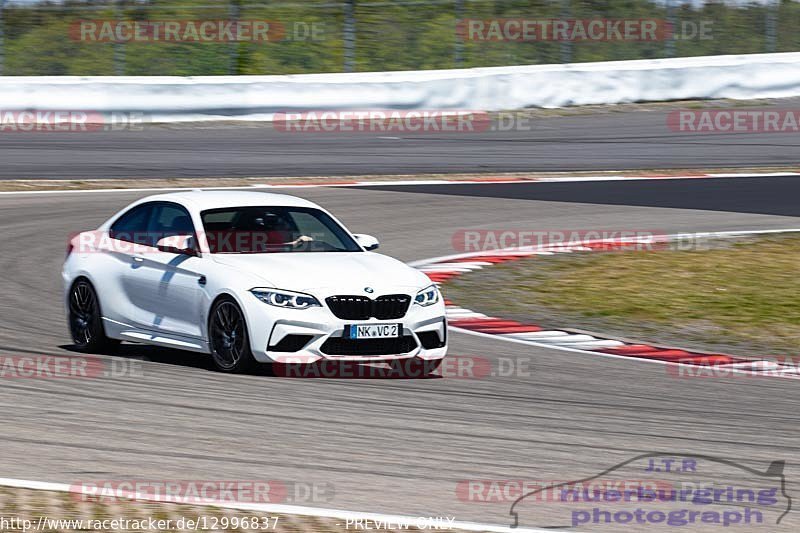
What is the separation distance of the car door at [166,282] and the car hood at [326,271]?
0.29 m

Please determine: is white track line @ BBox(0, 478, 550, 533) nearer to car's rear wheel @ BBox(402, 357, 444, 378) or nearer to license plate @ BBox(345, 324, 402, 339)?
license plate @ BBox(345, 324, 402, 339)

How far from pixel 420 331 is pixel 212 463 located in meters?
→ 3.00

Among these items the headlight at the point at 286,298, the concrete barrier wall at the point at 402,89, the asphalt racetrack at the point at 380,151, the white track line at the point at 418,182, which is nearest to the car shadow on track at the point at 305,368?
the headlight at the point at 286,298

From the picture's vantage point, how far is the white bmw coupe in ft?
32.0

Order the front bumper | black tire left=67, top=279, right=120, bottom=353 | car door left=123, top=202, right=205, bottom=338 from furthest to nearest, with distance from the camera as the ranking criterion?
black tire left=67, top=279, right=120, bottom=353
car door left=123, top=202, right=205, bottom=338
the front bumper

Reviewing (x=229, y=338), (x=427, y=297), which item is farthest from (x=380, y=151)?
(x=229, y=338)

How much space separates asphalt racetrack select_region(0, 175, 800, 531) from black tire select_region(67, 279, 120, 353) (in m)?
0.16

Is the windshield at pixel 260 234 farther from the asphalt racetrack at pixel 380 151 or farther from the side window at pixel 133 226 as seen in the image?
the asphalt racetrack at pixel 380 151

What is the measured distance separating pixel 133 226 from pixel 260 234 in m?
1.18

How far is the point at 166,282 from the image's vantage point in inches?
414

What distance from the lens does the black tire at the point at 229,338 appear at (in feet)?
32.1

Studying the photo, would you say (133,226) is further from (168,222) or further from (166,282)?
(166,282)

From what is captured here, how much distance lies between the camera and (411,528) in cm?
620

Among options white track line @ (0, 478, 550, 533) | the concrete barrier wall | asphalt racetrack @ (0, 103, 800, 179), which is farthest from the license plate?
the concrete barrier wall
